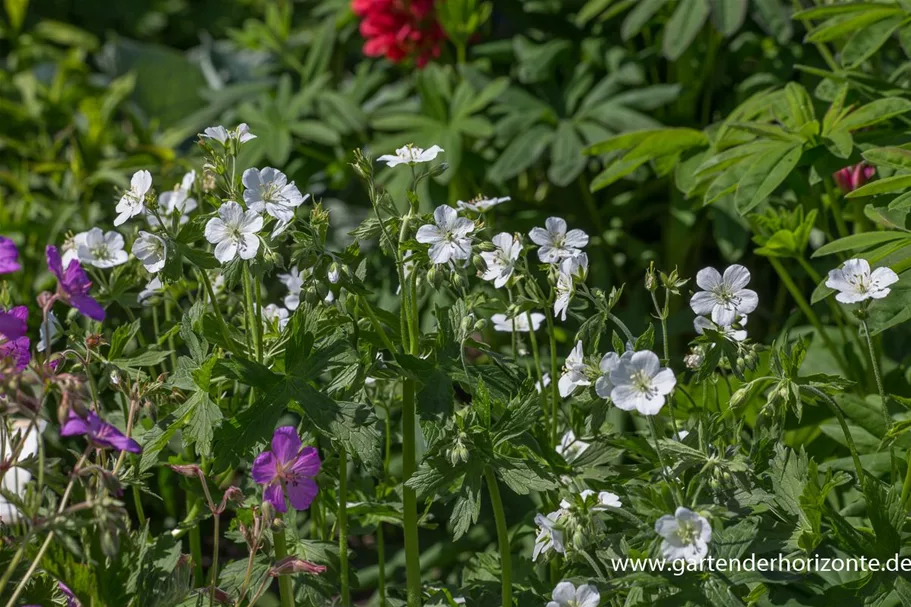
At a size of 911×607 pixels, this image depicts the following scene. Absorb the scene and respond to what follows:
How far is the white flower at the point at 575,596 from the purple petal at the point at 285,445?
29cm

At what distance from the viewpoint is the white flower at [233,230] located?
3.30 feet

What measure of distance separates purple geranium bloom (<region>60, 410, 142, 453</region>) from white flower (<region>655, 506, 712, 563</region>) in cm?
48

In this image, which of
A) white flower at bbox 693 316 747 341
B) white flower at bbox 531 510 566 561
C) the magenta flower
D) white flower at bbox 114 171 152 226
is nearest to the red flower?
the magenta flower

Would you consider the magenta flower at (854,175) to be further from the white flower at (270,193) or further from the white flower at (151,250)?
the white flower at (151,250)

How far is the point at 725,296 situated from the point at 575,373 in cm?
19

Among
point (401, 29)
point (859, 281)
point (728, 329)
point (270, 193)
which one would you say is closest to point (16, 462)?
point (270, 193)

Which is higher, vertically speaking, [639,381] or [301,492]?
[639,381]

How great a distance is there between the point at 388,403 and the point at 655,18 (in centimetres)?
120

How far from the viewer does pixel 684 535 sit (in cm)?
91

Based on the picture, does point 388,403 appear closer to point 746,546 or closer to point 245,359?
point 245,359

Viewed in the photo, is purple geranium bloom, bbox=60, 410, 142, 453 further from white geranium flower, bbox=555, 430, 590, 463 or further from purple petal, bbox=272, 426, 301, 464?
white geranium flower, bbox=555, 430, 590, 463

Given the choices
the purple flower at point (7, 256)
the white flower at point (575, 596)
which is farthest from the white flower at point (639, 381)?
the purple flower at point (7, 256)

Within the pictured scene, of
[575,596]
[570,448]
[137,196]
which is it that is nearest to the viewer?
[575,596]

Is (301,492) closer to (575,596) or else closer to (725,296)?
(575,596)
